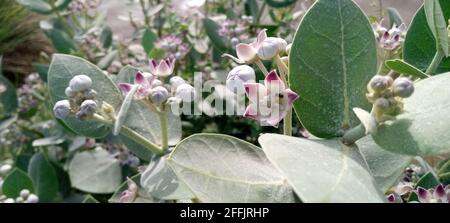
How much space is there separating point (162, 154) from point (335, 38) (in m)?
0.24

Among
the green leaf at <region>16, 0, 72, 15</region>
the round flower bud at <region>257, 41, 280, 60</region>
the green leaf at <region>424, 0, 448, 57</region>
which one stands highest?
the green leaf at <region>424, 0, 448, 57</region>

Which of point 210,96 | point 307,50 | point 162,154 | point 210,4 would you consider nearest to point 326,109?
point 307,50

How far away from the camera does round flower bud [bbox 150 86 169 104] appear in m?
0.54

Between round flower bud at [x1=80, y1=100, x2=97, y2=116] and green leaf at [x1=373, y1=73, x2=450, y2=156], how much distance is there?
0.87 ft

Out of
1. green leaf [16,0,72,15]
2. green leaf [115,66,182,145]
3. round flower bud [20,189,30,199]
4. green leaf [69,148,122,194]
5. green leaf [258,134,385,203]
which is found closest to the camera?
green leaf [258,134,385,203]

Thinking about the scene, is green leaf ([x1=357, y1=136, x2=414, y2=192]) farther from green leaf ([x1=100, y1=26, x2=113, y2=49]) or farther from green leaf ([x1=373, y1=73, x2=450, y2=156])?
green leaf ([x1=100, y1=26, x2=113, y2=49])

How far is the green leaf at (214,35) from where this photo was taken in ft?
3.81

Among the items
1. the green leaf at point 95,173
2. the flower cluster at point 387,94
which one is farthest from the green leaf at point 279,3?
the flower cluster at point 387,94

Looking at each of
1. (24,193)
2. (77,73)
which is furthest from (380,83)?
(24,193)

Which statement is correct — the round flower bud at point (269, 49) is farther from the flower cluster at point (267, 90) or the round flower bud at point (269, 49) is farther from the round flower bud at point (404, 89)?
the round flower bud at point (404, 89)

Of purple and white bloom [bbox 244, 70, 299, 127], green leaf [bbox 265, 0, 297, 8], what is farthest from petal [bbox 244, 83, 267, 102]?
green leaf [bbox 265, 0, 297, 8]

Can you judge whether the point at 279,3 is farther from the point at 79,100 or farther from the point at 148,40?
the point at 79,100

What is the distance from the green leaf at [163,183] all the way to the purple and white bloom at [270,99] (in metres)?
0.12

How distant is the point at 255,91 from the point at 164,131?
6.9 inches
